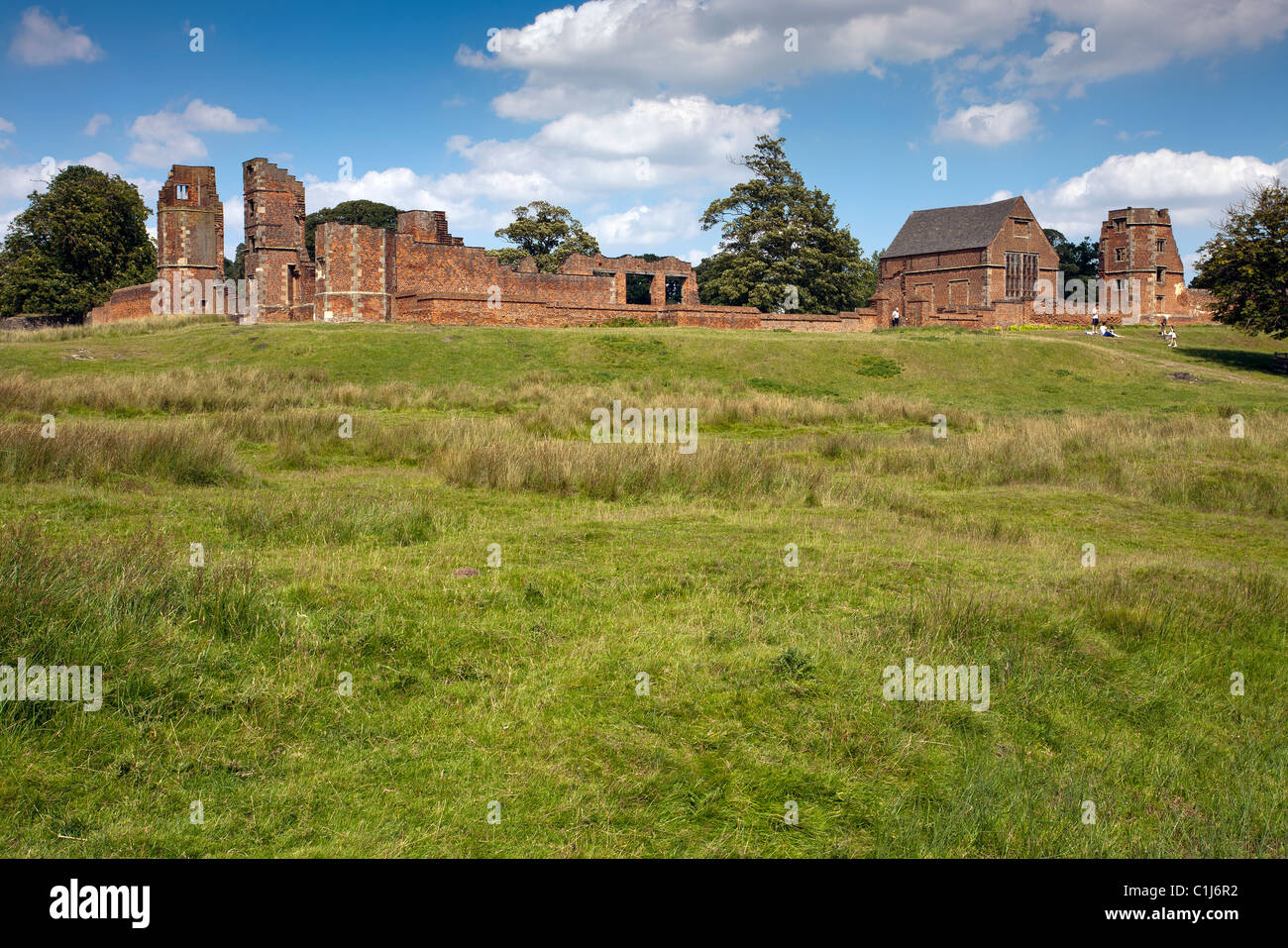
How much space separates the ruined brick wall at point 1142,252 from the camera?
66.7 meters

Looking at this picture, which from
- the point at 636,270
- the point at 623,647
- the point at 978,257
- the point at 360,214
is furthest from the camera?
the point at 360,214

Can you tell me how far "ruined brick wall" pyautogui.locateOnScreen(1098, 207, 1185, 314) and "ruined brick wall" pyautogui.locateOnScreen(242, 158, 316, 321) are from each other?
5530 cm

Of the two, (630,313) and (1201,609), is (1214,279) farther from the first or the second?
(1201,609)

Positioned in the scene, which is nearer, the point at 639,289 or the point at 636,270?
the point at 636,270

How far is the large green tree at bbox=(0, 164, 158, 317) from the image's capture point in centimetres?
5834

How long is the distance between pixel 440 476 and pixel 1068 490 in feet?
32.6

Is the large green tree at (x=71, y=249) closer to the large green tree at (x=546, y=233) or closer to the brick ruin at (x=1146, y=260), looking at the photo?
the large green tree at (x=546, y=233)

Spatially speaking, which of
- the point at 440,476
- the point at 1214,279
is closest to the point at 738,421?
the point at 440,476

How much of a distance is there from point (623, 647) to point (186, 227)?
55926 millimetres

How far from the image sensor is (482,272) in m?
46.6

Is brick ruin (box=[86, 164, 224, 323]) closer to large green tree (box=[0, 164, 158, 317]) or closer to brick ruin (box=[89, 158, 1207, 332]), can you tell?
brick ruin (box=[89, 158, 1207, 332])

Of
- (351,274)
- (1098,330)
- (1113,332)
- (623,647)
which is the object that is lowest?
(623,647)

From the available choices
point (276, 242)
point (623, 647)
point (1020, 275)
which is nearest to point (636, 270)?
point (276, 242)

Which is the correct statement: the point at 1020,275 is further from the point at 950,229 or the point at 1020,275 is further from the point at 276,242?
the point at 276,242
